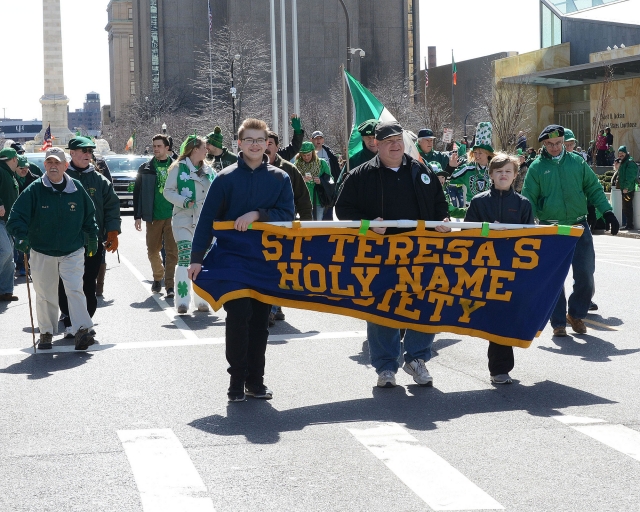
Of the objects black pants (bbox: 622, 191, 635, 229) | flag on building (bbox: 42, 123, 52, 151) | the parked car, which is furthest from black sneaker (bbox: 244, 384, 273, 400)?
flag on building (bbox: 42, 123, 52, 151)

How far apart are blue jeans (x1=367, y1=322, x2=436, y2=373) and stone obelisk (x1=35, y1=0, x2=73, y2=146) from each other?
84.1m

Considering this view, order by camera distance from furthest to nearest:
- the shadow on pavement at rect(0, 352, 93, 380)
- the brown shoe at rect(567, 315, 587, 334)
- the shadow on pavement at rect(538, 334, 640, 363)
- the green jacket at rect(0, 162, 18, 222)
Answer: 1. the green jacket at rect(0, 162, 18, 222)
2. the brown shoe at rect(567, 315, 587, 334)
3. the shadow on pavement at rect(538, 334, 640, 363)
4. the shadow on pavement at rect(0, 352, 93, 380)

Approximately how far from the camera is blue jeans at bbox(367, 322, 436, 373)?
26.3 ft

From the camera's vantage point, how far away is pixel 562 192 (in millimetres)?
10305

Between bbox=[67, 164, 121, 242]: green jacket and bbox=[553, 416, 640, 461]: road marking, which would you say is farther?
bbox=[67, 164, 121, 242]: green jacket

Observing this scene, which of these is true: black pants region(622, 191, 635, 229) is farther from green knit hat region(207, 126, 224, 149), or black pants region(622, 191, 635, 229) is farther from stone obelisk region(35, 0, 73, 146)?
stone obelisk region(35, 0, 73, 146)

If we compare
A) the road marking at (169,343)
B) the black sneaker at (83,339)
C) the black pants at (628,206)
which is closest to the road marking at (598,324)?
the road marking at (169,343)

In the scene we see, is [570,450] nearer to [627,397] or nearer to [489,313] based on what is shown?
[627,397]

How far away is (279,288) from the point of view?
25.8ft

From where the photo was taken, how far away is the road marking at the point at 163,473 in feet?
17.3

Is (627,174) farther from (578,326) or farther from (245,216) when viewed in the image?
(245,216)

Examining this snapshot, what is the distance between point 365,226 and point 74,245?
132 inches

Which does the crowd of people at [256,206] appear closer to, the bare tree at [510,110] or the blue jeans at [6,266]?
the blue jeans at [6,266]

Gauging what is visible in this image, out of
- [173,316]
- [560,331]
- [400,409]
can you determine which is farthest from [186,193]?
[400,409]
